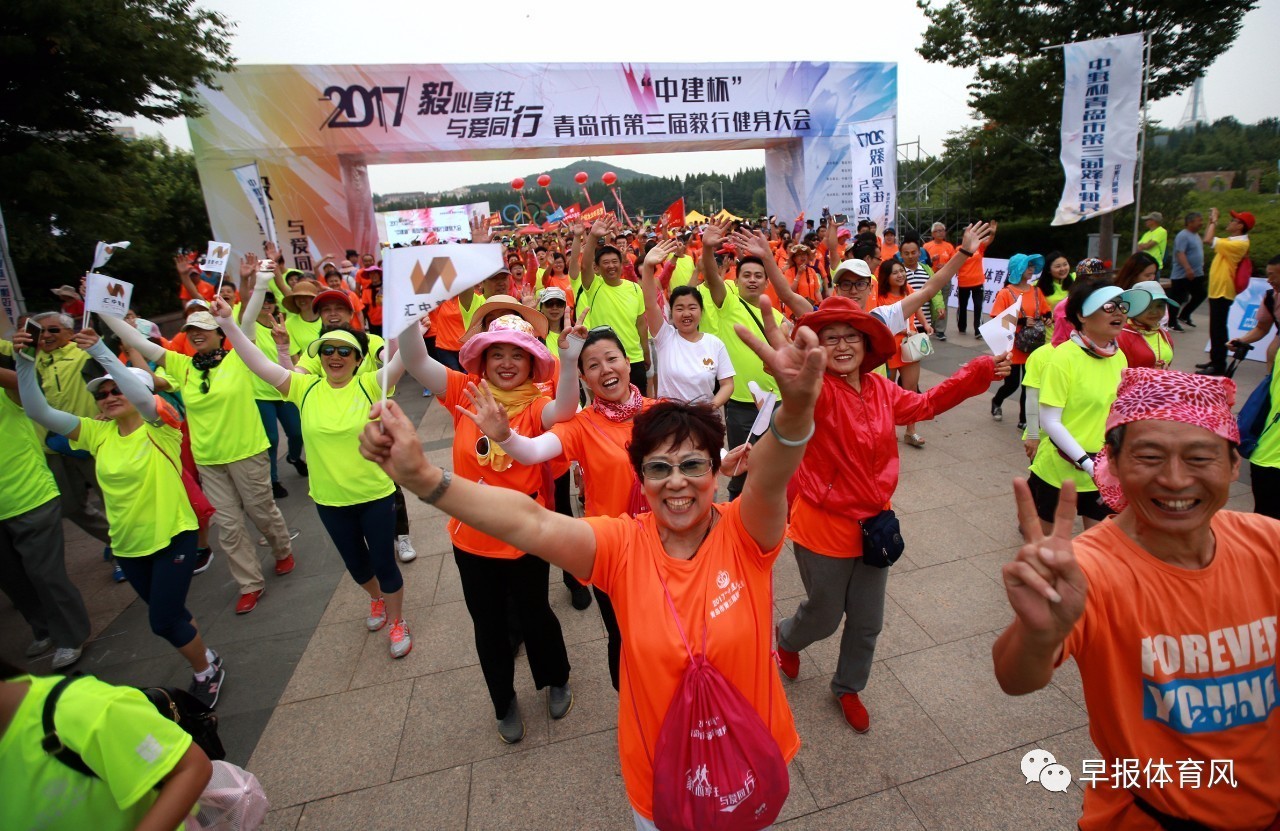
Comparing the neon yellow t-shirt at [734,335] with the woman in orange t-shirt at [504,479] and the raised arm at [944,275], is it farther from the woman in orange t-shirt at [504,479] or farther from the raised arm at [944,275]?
the woman in orange t-shirt at [504,479]

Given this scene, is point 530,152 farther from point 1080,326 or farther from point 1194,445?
point 1194,445

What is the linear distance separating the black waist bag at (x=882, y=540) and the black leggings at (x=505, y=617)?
143cm

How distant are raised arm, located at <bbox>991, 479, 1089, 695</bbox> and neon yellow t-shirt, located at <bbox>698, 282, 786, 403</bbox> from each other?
308cm

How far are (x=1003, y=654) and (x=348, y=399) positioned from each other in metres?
3.36

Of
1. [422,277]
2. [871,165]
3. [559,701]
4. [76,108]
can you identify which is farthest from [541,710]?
[76,108]

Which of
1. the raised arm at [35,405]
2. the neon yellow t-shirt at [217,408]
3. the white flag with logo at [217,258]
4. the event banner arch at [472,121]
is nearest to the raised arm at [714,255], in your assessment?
the neon yellow t-shirt at [217,408]

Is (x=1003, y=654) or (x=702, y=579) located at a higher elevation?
(x=702, y=579)

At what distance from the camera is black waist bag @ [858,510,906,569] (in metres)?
2.61

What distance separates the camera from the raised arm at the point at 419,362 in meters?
2.72

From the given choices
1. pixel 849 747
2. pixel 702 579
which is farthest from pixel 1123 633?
pixel 849 747

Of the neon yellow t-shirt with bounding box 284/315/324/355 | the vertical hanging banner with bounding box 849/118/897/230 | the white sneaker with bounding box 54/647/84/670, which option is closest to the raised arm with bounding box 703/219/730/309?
the neon yellow t-shirt with bounding box 284/315/324/355

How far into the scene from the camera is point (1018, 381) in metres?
6.93

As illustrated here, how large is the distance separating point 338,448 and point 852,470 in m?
2.74

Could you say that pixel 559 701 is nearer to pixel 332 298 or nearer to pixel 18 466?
pixel 332 298
